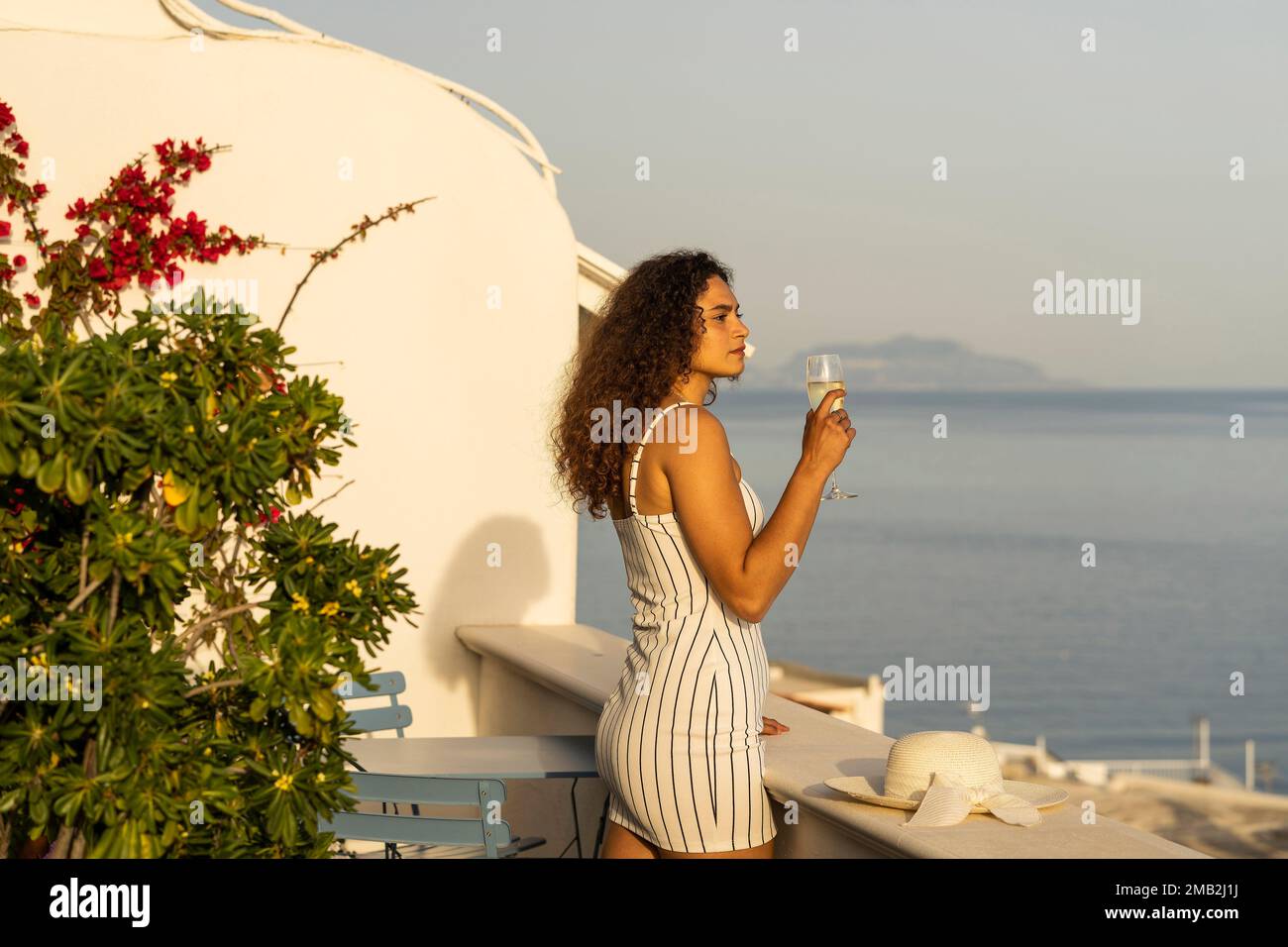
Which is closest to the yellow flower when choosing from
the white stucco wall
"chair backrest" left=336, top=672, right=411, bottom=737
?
"chair backrest" left=336, top=672, right=411, bottom=737

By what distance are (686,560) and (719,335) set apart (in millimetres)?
408

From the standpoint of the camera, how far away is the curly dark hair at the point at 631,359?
7.77 feet

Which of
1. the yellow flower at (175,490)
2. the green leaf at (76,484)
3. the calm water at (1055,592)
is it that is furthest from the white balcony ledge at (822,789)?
the calm water at (1055,592)

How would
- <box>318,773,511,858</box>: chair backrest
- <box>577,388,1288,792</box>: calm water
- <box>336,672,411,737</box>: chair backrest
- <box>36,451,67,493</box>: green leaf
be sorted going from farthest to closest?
1. <box>577,388,1288,792</box>: calm water
2. <box>336,672,411,737</box>: chair backrest
3. <box>318,773,511,858</box>: chair backrest
4. <box>36,451,67,493</box>: green leaf

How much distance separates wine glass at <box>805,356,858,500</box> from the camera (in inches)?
98.4

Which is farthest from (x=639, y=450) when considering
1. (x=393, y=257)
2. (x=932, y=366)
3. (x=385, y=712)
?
(x=932, y=366)

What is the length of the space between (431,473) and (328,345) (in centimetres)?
57

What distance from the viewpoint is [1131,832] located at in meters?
2.21

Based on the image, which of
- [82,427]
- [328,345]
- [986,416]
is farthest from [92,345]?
[986,416]

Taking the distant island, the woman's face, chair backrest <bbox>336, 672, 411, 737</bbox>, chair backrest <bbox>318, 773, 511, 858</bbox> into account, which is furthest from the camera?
the distant island

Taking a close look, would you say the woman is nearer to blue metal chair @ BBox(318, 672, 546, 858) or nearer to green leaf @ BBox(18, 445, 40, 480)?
blue metal chair @ BBox(318, 672, 546, 858)

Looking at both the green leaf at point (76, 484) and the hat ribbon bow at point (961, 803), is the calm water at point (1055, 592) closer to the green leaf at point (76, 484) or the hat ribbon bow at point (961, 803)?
the hat ribbon bow at point (961, 803)

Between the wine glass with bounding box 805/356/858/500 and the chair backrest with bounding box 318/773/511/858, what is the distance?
0.85 metres
